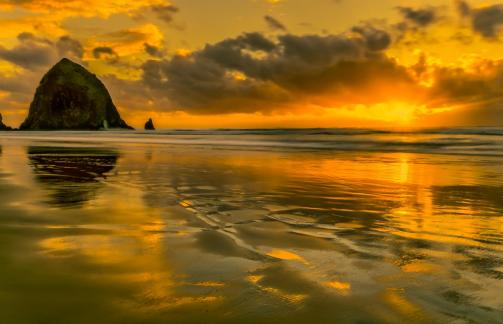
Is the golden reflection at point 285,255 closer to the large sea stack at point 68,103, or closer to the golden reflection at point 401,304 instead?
the golden reflection at point 401,304

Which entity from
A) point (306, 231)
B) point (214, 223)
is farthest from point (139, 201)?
point (306, 231)

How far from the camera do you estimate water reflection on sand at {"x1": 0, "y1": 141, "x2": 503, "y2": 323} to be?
3.23m

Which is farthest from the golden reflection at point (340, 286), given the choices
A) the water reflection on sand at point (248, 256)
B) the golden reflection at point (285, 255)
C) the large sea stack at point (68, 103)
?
the large sea stack at point (68, 103)

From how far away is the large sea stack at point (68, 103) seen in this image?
6083 inches

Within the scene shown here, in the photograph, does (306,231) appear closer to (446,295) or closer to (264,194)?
(446,295)

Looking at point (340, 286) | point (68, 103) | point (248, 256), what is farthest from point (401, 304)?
point (68, 103)

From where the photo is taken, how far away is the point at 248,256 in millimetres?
4633

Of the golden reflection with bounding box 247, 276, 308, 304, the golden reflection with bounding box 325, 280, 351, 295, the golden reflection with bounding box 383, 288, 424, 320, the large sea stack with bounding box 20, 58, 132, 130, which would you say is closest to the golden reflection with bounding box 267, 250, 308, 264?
the golden reflection with bounding box 325, 280, 351, 295

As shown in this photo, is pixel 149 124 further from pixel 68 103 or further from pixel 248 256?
pixel 248 256

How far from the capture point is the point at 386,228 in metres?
6.11

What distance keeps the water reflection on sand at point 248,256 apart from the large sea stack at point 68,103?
158m

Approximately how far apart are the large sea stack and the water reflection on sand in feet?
518

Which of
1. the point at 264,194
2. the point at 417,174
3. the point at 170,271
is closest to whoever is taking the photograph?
the point at 170,271

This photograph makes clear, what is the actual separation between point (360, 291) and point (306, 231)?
2302 millimetres
